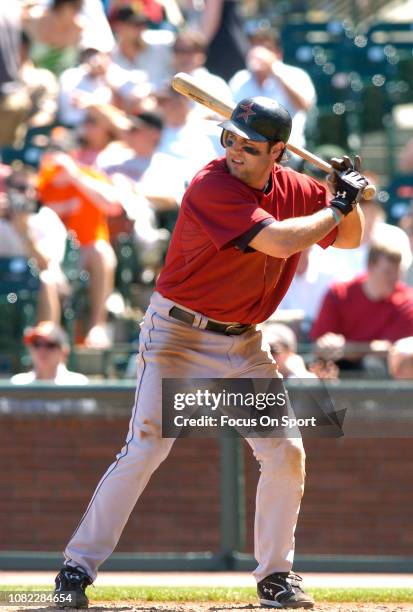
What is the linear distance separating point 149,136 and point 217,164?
4.82m

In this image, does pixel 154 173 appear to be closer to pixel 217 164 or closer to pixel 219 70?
pixel 219 70

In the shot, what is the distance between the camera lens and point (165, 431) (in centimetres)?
492

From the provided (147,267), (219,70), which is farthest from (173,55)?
(147,267)

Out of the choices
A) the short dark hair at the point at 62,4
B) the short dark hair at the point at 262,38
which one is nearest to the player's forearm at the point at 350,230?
the short dark hair at the point at 262,38

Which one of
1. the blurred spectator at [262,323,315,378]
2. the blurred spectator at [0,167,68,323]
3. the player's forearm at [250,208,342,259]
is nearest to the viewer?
the player's forearm at [250,208,342,259]

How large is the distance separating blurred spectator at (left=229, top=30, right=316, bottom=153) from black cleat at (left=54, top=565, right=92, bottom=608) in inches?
231

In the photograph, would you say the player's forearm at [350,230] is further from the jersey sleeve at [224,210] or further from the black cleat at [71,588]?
the black cleat at [71,588]

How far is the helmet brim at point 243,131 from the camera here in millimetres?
4707

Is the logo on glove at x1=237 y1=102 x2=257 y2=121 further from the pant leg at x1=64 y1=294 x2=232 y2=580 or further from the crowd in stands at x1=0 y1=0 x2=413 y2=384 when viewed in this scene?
the crowd in stands at x1=0 y1=0 x2=413 y2=384

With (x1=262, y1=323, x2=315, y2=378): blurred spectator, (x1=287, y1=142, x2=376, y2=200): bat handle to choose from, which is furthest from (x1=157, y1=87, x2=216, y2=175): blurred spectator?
(x1=287, y1=142, x2=376, y2=200): bat handle

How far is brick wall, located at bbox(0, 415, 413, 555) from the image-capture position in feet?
25.0

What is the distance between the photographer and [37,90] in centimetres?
1052

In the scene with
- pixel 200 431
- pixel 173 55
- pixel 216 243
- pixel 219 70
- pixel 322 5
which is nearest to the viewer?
pixel 216 243

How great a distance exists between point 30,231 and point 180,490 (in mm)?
2164
